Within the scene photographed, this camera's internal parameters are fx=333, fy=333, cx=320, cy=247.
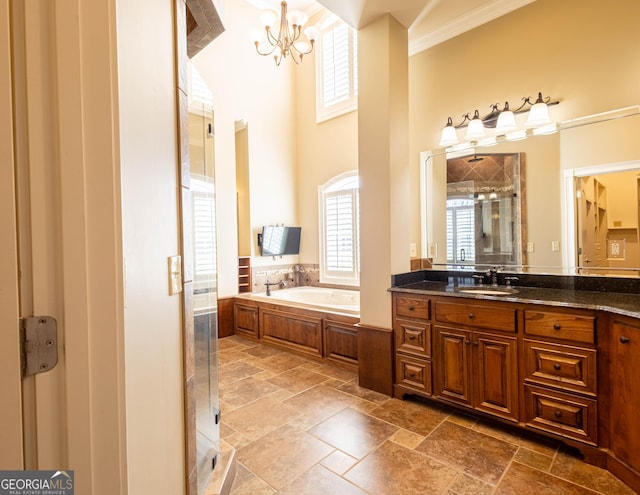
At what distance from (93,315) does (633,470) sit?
258 cm

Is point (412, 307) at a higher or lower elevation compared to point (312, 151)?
lower

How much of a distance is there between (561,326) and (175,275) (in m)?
2.21

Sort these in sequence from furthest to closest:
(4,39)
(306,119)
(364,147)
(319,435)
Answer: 1. (306,119)
2. (364,147)
3. (319,435)
4. (4,39)

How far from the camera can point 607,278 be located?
246 centimetres

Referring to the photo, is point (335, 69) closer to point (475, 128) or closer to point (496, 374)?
point (475, 128)

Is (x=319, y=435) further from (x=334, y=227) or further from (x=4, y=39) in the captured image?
(x=334, y=227)

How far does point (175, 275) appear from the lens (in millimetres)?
1170

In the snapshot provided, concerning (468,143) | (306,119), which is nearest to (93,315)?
(468,143)

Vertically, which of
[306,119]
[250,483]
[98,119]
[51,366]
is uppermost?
[306,119]

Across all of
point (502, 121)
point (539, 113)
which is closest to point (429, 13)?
point (502, 121)

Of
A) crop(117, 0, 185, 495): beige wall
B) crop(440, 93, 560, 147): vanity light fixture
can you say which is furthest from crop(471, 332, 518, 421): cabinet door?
crop(117, 0, 185, 495): beige wall

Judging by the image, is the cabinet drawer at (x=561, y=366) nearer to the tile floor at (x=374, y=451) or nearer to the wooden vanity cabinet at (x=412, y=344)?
the tile floor at (x=374, y=451)

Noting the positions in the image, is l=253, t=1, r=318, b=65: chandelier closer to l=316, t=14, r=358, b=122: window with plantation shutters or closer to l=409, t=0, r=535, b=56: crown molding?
l=316, t=14, r=358, b=122: window with plantation shutters

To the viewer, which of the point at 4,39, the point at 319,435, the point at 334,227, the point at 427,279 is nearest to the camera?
the point at 4,39
